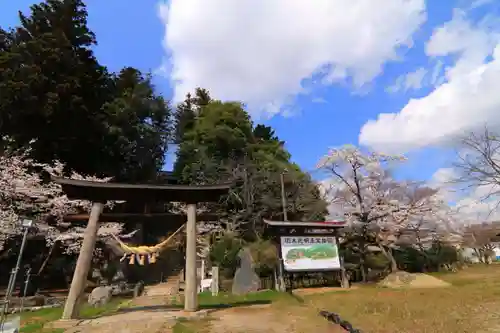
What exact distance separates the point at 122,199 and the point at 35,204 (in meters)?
10.8

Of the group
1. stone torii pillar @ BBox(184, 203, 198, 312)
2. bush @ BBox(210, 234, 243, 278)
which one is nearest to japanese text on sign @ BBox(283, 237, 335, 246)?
bush @ BBox(210, 234, 243, 278)

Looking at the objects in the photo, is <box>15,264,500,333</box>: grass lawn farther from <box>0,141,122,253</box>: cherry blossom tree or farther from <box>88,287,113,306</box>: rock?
<box>0,141,122,253</box>: cherry blossom tree

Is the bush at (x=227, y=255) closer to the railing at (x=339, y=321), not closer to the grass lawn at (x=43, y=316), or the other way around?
the grass lawn at (x=43, y=316)

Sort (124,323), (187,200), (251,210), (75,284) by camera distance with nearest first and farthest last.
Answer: (124,323) < (75,284) < (187,200) < (251,210)

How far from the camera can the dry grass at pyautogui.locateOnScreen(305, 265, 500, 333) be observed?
7.19 metres

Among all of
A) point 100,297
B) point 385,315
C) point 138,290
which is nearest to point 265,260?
point 138,290

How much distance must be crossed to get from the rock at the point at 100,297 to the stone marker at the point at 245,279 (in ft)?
19.8

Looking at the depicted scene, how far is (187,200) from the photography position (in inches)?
421

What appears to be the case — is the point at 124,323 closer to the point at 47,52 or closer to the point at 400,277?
the point at 400,277

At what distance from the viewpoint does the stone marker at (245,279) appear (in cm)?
1585

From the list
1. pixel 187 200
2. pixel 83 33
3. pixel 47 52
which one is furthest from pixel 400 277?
pixel 83 33

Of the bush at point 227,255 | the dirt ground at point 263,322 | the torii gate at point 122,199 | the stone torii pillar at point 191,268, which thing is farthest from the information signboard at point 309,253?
the stone torii pillar at point 191,268

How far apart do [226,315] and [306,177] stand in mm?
19054

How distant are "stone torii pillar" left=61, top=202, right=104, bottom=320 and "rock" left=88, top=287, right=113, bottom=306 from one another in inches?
221
